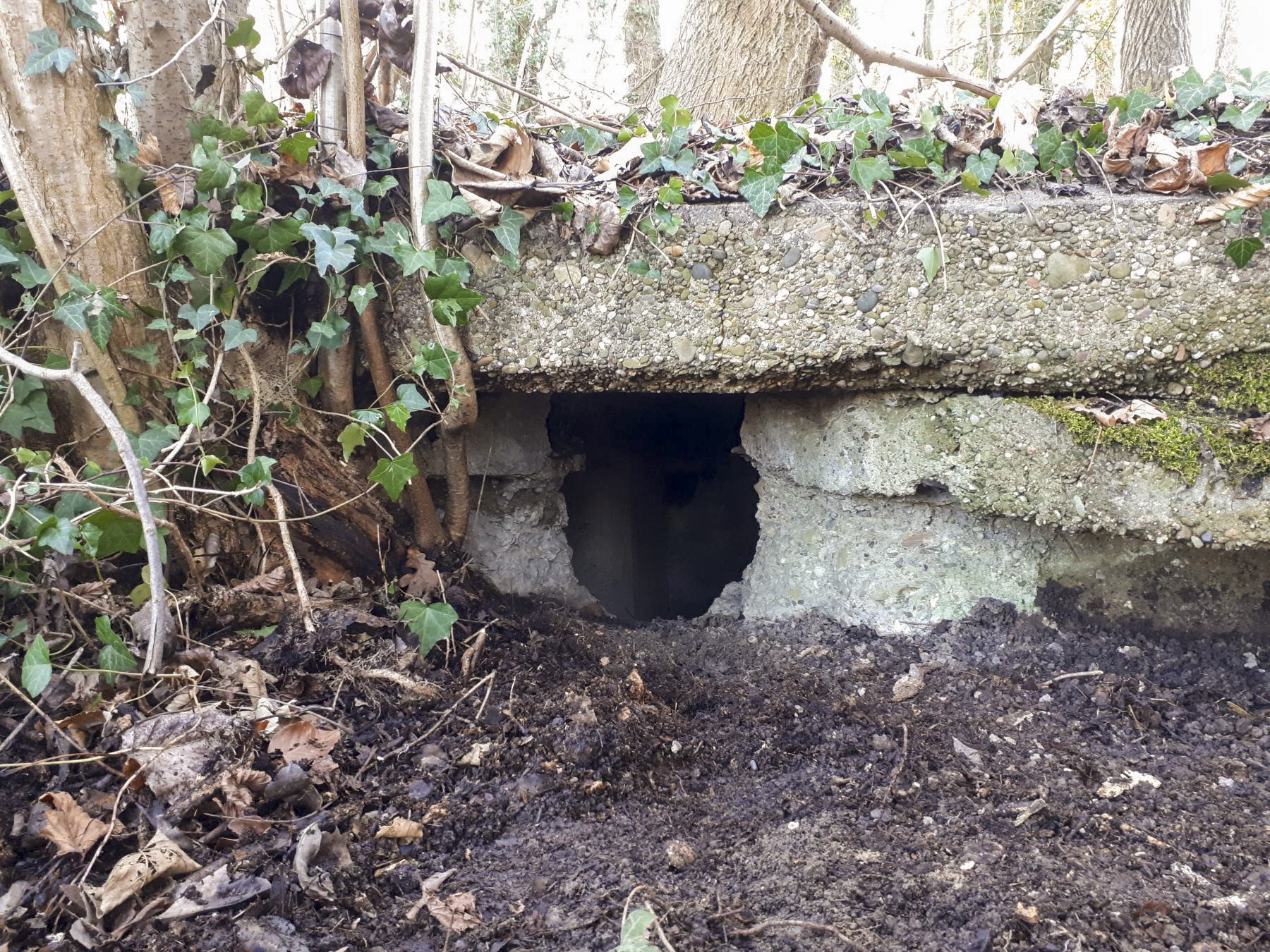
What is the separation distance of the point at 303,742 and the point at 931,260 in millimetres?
1852

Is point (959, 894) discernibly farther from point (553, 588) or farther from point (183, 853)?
point (553, 588)

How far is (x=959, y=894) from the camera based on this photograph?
1.26m

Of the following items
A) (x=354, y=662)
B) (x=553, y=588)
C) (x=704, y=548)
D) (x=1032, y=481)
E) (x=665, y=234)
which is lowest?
(x=704, y=548)

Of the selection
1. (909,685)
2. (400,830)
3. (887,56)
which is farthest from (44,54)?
(909,685)

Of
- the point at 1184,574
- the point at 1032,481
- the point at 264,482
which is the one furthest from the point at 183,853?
the point at 1184,574

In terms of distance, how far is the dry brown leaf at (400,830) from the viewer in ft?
4.64

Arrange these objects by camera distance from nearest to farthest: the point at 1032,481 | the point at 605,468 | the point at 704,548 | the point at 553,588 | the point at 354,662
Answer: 1. the point at 354,662
2. the point at 1032,481
3. the point at 553,588
4. the point at 605,468
5. the point at 704,548

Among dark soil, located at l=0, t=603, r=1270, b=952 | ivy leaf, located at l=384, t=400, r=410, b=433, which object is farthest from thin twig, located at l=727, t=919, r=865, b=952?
ivy leaf, located at l=384, t=400, r=410, b=433

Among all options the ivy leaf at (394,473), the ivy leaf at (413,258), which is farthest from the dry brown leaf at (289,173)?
the ivy leaf at (394,473)

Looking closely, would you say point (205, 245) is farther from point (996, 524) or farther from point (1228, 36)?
point (1228, 36)

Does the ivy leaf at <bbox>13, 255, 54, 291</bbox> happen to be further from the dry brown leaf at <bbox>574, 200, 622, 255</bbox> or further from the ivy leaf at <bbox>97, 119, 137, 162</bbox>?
the dry brown leaf at <bbox>574, 200, 622, 255</bbox>

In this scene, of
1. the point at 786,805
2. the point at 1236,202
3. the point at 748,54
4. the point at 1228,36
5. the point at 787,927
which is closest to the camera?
the point at 787,927

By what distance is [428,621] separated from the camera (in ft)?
6.27

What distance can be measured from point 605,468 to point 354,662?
2.38 m
